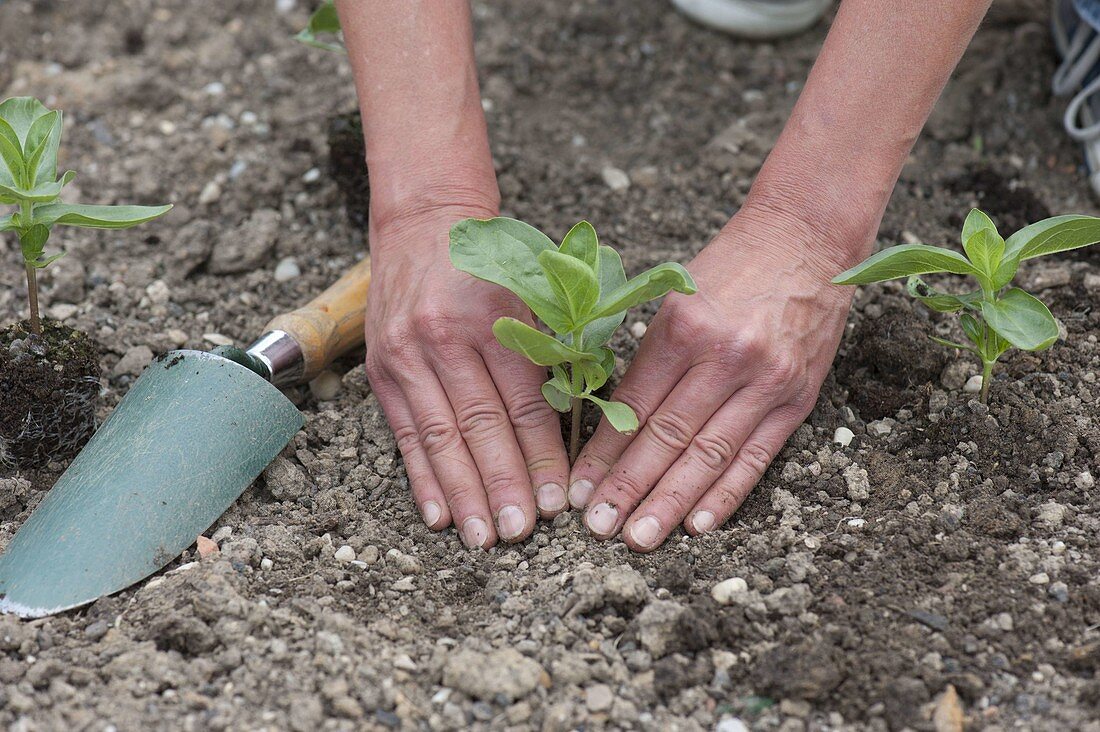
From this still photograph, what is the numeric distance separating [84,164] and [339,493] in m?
1.46

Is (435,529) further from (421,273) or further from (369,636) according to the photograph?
(421,273)

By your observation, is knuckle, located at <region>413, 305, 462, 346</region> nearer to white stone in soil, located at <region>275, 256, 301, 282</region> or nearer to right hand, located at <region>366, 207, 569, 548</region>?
right hand, located at <region>366, 207, 569, 548</region>

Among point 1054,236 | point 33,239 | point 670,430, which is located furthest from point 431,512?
point 1054,236

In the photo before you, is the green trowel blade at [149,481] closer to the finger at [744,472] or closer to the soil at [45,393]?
the soil at [45,393]

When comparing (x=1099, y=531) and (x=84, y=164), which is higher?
(x=1099, y=531)

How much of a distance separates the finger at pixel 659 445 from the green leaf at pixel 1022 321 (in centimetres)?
41

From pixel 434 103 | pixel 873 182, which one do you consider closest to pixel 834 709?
pixel 873 182

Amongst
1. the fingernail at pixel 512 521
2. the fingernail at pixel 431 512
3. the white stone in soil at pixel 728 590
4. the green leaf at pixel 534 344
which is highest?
the green leaf at pixel 534 344

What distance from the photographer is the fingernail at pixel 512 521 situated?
1.79 meters

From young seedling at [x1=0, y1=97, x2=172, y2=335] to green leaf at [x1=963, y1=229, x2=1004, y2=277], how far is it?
52.4 inches

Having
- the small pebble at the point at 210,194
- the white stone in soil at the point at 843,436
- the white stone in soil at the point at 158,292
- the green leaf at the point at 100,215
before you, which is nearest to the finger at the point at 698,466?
the white stone in soil at the point at 843,436

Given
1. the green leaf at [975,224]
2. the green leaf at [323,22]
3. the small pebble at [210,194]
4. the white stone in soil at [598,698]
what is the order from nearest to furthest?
the white stone in soil at [598,698] → the green leaf at [975,224] → the green leaf at [323,22] → the small pebble at [210,194]

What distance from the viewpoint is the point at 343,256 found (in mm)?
2562

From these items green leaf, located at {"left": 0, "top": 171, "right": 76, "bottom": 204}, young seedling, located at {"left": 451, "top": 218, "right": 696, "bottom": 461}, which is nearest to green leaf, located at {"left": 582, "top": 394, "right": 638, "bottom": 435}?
young seedling, located at {"left": 451, "top": 218, "right": 696, "bottom": 461}
